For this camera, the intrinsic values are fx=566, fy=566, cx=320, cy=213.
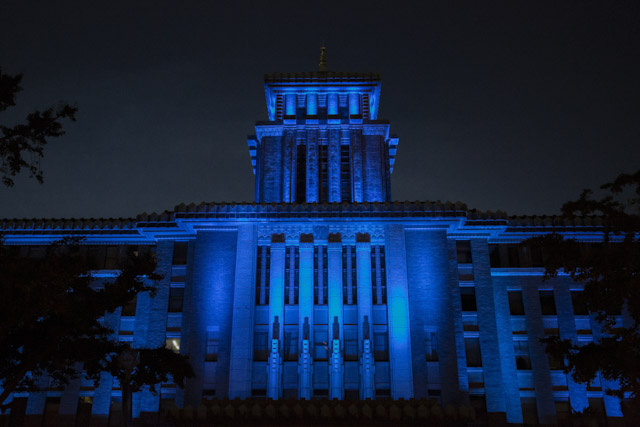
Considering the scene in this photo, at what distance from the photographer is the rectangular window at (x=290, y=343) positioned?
114 ft

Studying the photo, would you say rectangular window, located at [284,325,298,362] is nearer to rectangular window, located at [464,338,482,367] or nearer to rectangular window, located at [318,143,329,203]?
rectangular window, located at [464,338,482,367]

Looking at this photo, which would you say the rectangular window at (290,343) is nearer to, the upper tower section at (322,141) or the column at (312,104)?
the upper tower section at (322,141)

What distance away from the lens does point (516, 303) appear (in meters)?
38.8

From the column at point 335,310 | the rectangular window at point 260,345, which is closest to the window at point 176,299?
the rectangular window at point 260,345

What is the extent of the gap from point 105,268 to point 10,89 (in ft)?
71.8

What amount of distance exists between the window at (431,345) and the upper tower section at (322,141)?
12.7 metres

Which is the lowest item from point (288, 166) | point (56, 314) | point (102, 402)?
Answer: point (102, 402)

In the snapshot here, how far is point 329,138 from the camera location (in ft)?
154

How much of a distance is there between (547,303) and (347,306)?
46.9 feet

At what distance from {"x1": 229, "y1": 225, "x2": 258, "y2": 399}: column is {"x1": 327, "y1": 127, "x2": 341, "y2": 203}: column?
932 centimetres

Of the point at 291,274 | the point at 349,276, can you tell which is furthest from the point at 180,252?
the point at 349,276

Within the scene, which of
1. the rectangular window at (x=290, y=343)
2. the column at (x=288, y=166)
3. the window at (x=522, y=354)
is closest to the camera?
the rectangular window at (x=290, y=343)

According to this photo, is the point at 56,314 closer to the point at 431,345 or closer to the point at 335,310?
the point at 335,310

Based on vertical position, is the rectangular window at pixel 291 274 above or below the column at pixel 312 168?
below
